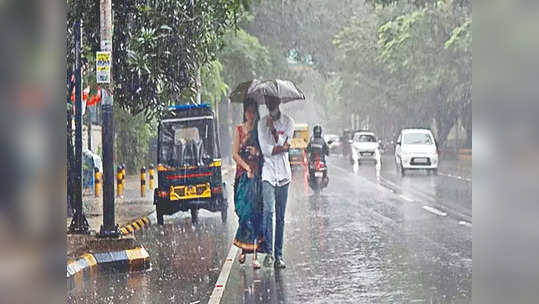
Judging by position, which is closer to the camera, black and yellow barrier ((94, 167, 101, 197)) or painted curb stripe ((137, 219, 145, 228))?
painted curb stripe ((137, 219, 145, 228))

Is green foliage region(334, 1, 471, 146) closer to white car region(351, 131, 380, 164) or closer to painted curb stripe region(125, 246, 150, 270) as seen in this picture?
white car region(351, 131, 380, 164)

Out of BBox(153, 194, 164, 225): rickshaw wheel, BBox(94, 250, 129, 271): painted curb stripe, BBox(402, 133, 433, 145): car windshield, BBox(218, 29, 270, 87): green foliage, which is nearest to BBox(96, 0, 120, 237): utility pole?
BBox(94, 250, 129, 271): painted curb stripe

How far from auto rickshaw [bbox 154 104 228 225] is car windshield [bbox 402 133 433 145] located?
18985 millimetres

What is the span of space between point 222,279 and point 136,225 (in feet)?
21.8

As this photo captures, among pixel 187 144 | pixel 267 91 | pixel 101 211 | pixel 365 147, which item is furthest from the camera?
pixel 365 147

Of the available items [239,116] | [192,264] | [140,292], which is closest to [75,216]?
[192,264]

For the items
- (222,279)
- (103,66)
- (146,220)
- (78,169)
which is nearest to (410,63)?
(146,220)

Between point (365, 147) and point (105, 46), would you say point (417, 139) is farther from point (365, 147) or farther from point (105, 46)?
point (105, 46)

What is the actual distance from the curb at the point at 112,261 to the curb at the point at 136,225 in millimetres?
3495

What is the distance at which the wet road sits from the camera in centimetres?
877

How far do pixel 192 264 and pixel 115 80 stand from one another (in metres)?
4.25

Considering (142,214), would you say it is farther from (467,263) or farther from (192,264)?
(467,263)

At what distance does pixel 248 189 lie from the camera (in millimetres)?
10523

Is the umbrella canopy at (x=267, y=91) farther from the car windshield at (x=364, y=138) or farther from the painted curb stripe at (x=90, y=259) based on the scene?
the car windshield at (x=364, y=138)
